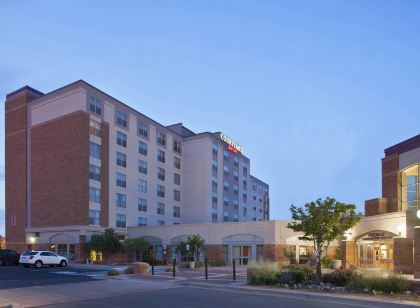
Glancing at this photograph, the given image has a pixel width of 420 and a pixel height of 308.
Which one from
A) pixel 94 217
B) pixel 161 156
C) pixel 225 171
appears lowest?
pixel 94 217

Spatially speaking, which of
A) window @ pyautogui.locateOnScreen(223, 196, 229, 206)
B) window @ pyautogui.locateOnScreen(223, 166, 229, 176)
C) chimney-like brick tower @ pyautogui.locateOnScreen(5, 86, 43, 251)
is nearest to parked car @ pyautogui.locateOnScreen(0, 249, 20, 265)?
chimney-like brick tower @ pyautogui.locateOnScreen(5, 86, 43, 251)

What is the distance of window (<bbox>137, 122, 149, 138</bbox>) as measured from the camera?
215ft

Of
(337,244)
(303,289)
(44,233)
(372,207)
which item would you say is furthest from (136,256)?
(303,289)

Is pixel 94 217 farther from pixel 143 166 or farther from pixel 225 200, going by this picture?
pixel 225 200

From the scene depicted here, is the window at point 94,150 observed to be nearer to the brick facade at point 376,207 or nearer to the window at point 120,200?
the window at point 120,200

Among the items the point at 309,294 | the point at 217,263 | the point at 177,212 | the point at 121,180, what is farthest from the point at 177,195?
the point at 309,294

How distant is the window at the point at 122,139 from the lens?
6081 cm

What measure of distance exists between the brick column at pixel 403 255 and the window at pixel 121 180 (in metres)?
37.5

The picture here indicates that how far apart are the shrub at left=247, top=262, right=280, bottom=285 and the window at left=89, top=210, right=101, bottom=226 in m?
35.1

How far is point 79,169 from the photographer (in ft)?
178

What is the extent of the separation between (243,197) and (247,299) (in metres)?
75.6

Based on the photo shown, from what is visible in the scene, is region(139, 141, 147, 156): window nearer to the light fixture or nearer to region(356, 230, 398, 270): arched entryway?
region(356, 230, 398, 270): arched entryway

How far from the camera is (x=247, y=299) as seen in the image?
17578 mm

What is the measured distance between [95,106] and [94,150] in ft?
17.3
